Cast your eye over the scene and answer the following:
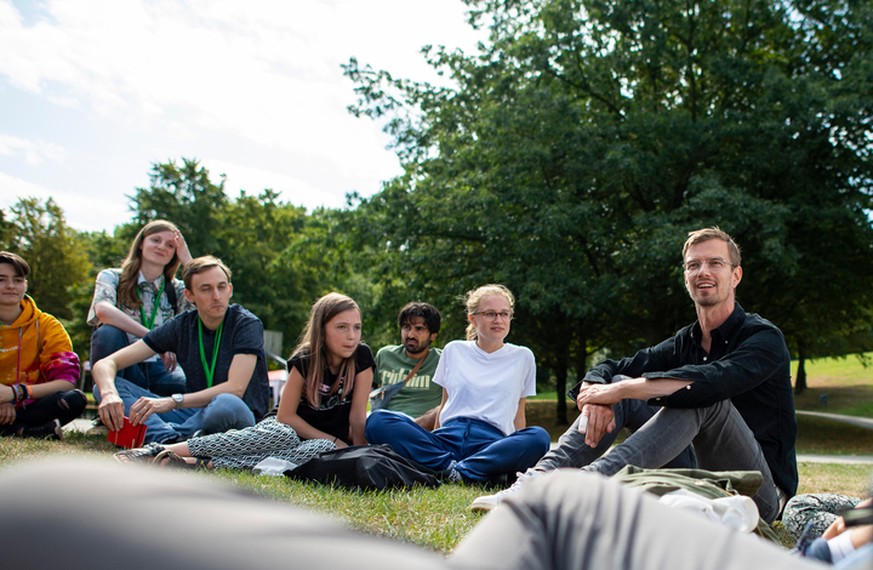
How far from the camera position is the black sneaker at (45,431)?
651 centimetres

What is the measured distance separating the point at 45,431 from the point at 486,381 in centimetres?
375

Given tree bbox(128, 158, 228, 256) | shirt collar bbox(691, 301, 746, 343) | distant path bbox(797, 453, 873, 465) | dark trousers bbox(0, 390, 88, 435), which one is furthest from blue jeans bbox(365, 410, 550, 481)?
tree bbox(128, 158, 228, 256)

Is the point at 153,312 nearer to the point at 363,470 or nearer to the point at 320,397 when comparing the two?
the point at 320,397

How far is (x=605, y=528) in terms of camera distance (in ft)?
4.51

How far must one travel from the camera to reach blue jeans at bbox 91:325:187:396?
6.54 m

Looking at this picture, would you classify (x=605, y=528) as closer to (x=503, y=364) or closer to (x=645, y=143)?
(x=503, y=364)

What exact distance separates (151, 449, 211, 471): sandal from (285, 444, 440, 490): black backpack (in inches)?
22.1

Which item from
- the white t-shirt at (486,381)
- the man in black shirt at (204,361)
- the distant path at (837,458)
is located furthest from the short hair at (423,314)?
the distant path at (837,458)

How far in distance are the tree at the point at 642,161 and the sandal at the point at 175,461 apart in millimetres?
12576

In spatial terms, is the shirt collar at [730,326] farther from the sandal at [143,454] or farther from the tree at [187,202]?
the tree at [187,202]

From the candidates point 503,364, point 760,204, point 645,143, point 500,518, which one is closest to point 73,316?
point 645,143

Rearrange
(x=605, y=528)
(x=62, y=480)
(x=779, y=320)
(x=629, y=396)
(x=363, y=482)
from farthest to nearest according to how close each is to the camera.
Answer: (x=779, y=320) < (x=363, y=482) < (x=629, y=396) < (x=605, y=528) < (x=62, y=480)

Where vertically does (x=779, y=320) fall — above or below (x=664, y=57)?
below

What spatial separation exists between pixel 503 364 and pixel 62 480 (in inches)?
202
